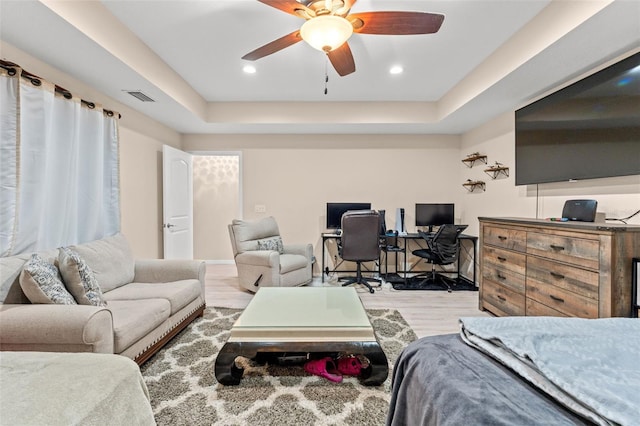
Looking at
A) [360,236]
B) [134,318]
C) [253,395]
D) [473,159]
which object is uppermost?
[473,159]

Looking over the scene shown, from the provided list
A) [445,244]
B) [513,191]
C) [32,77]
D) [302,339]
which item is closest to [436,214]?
[445,244]

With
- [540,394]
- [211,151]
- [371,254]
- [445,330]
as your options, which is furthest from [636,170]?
[211,151]

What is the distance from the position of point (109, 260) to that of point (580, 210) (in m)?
4.08

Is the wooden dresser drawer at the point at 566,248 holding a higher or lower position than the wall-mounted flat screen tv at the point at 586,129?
lower

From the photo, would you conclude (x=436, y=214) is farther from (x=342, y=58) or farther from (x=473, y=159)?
(x=342, y=58)

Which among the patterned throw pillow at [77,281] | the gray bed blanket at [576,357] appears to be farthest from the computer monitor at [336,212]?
the gray bed blanket at [576,357]

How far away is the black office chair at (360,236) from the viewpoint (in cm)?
367

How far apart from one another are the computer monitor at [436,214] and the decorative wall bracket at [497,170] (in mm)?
808

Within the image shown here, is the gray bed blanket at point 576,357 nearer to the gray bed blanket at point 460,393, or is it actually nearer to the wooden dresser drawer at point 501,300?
the gray bed blanket at point 460,393

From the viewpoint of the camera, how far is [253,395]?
5.50 ft

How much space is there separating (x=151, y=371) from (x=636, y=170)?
372cm

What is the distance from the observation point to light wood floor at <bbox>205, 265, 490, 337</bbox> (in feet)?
8.95

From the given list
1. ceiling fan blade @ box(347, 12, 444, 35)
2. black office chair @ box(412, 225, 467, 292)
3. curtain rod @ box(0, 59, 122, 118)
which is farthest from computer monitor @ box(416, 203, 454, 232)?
curtain rod @ box(0, 59, 122, 118)

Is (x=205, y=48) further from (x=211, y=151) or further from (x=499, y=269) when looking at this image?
(x=499, y=269)
